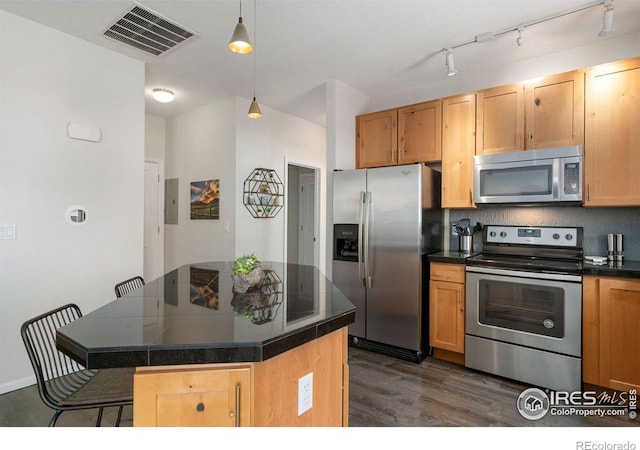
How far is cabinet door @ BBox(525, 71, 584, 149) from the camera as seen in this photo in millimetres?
2629

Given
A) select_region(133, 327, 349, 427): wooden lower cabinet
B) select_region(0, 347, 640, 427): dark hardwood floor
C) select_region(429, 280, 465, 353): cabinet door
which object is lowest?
select_region(0, 347, 640, 427): dark hardwood floor

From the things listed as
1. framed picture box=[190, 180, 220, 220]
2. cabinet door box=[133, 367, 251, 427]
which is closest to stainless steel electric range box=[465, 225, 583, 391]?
cabinet door box=[133, 367, 251, 427]

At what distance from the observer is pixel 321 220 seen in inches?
211

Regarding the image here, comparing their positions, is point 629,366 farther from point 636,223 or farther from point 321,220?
point 321,220

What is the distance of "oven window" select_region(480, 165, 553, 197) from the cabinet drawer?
69 centimetres

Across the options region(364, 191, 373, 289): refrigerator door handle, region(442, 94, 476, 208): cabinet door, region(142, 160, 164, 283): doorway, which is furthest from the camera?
region(142, 160, 164, 283): doorway

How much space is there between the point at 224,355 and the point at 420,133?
3.03m

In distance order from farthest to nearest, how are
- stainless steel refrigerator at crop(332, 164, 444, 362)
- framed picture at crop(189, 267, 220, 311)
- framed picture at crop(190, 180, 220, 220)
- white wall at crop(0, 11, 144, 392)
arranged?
framed picture at crop(190, 180, 220, 220), stainless steel refrigerator at crop(332, 164, 444, 362), white wall at crop(0, 11, 144, 392), framed picture at crop(189, 267, 220, 311)

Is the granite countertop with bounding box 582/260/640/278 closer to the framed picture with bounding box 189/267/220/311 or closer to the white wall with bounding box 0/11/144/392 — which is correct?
the framed picture with bounding box 189/267/220/311

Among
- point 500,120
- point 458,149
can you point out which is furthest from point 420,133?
point 500,120

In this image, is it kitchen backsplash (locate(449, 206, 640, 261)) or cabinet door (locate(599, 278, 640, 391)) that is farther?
kitchen backsplash (locate(449, 206, 640, 261))

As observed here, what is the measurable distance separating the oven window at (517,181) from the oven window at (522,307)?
2.53 ft

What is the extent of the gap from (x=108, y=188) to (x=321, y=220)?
3.03m

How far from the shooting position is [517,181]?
2850mm
